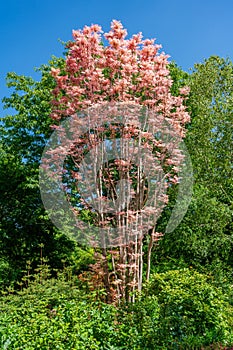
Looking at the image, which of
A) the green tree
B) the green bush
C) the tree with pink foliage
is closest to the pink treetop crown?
the tree with pink foliage

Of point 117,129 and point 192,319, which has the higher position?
point 117,129

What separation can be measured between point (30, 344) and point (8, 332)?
0.79 ft

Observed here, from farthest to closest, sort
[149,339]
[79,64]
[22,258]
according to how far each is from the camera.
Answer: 1. [22,258]
2. [79,64]
3. [149,339]

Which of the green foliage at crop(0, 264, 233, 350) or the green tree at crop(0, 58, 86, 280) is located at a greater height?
the green tree at crop(0, 58, 86, 280)

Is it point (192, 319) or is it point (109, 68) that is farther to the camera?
point (109, 68)

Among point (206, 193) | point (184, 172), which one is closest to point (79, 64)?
point (184, 172)

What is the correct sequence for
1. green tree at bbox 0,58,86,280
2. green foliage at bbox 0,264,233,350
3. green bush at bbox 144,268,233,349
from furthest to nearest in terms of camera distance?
1. green tree at bbox 0,58,86,280
2. green bush at bbox 144,268,233,349
3. green foliage at bbox 0,264,233,350

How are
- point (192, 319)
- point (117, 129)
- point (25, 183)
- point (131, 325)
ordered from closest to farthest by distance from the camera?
point (131, 325) → point (192, 319) → point (117, 129) → point (25, 183)

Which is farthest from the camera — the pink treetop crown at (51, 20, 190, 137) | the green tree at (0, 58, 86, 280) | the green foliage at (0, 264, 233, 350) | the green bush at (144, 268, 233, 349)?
the green tree at (0, 58, 86, 280)

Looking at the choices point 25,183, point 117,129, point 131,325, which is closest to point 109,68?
point 117,129

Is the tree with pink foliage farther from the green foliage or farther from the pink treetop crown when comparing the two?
the green foliage

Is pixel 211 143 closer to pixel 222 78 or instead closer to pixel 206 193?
pixel 206 193

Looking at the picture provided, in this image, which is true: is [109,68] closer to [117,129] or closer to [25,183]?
[117,129]

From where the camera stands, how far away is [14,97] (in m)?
11.2
